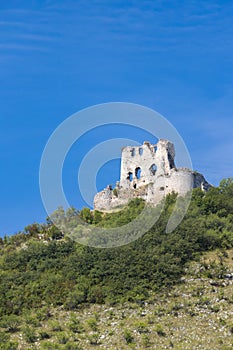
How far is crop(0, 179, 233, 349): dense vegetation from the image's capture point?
56.6 metres

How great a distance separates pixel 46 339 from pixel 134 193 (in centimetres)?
3351

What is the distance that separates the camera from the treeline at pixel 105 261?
5688 centimetres

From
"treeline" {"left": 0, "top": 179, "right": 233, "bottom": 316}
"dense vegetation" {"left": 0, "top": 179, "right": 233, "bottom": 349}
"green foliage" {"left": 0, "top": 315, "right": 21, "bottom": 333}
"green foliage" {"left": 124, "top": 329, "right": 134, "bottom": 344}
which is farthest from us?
"treeline" {"left": 0, "top": 179, "right": 233, "bottom": 316}

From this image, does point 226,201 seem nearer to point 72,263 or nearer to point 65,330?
point 72,263

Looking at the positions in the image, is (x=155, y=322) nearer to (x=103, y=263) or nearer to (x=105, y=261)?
(x=103, y=263)

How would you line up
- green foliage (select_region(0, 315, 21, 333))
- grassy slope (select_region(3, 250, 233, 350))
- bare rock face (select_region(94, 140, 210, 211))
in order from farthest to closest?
1. bare rock face (select_region(94, 140, 210, 211))
2. green foliage (select_region(0, 315, 21, 333))
3. grassy slope (select_region(3, 250, 233, 350))

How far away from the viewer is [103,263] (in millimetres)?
61406

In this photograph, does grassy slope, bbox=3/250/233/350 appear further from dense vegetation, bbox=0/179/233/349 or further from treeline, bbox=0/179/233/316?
treeline, bbox=0/179/233/316

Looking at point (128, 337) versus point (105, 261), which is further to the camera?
point (105, 261)

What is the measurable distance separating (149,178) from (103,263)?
24.1 meters

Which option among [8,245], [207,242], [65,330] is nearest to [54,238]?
[8,245]

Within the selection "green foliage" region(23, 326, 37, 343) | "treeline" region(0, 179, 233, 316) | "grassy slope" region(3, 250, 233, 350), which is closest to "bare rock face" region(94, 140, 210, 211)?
"treeline" region(0, 179, 233, 316)

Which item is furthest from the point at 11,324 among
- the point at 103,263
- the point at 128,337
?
the point at 103,263

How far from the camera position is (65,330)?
5188 cm
